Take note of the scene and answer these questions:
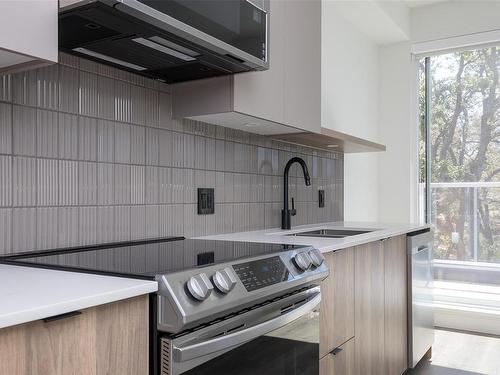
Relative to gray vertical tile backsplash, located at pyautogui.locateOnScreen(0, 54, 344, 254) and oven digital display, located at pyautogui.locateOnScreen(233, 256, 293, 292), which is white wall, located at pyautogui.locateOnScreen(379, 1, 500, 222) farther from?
oven digital display, located at pyautogui.locateOnScreen(233, 256, 293, 292)

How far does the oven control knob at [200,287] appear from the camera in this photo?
1021 millimetres

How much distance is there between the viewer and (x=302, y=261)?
4.94ft

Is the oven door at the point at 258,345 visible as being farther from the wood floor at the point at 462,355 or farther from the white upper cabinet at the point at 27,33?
the wood floor at the point at 462,355

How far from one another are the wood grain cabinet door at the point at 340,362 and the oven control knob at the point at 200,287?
2.86 feet

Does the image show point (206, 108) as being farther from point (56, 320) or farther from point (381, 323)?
point (381, 323)

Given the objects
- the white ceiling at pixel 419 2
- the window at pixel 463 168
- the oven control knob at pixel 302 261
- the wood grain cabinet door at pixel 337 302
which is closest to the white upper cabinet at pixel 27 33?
the oven control knob at pixel 302 261

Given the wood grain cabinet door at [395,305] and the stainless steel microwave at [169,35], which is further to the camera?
the wood grain cabinet door at [395,305]

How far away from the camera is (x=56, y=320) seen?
801mm

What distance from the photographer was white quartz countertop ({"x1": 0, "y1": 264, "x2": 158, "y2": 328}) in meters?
0.75

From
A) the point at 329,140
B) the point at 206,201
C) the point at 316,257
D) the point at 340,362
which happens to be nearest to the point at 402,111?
the point at 329,140

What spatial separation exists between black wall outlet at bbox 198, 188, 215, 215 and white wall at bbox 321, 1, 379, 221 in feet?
4.70

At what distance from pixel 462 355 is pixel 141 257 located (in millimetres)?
2662

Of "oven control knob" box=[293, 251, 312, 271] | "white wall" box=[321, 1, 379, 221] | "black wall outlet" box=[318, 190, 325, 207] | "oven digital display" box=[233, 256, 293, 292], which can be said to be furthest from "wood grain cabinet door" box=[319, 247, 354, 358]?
"white wall" box=[321, 1, 379, 221]

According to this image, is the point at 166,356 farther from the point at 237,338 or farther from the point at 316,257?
the point at 316,257
